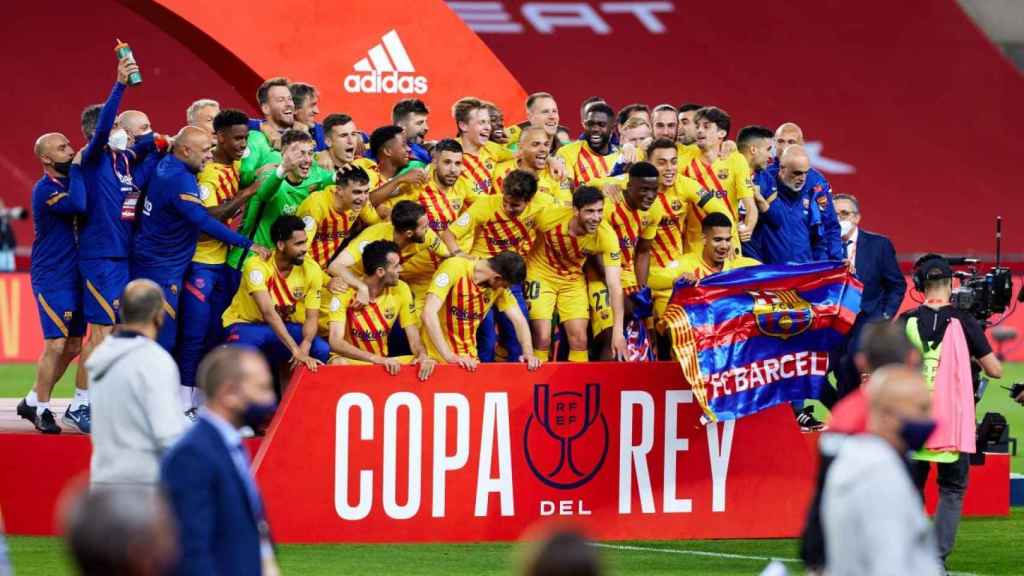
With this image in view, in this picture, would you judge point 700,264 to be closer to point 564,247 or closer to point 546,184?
point 564,247

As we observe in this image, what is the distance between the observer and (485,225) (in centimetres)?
1255

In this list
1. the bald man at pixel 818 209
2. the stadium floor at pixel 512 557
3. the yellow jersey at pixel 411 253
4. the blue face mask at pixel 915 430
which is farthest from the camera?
the bald man at pixel 818 209

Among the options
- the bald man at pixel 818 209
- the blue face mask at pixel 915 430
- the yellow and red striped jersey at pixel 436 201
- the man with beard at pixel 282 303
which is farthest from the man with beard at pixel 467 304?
the blue face mask at pixel 915 430

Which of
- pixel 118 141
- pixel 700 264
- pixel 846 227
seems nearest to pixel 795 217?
pixel 846 227

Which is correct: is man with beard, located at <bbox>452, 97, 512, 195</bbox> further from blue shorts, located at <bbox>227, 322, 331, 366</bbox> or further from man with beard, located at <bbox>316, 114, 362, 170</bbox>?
blue shorts, located at <bbox>227, 322, 331, 366</bbox>

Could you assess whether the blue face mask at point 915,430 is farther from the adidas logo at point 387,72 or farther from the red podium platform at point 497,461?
the adidas logo at point 387,72

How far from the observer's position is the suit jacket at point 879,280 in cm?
1383

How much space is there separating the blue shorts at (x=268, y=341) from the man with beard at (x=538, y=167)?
1.65 m

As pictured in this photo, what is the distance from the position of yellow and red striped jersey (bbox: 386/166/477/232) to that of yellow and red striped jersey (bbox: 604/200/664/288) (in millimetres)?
986

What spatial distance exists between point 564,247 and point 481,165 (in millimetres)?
1062

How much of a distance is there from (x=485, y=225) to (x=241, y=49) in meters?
3.18

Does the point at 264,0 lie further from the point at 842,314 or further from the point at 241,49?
the point at 842,314

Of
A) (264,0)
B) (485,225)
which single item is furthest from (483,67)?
(485,225)

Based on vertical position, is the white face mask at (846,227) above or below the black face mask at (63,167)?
below
